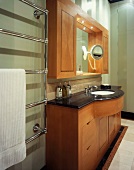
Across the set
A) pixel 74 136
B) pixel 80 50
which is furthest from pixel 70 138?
pixel 80 50

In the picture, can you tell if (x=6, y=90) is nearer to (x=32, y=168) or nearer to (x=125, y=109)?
(x=32, y=168)

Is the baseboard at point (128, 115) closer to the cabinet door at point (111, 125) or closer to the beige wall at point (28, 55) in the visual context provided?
the cabinet door at point (111, 125)

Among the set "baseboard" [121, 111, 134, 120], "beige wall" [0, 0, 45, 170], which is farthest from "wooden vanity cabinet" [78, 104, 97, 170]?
"baseboard" [121, 111, 134, 120]

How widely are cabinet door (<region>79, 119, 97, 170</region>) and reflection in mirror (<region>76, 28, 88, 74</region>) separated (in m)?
0.94

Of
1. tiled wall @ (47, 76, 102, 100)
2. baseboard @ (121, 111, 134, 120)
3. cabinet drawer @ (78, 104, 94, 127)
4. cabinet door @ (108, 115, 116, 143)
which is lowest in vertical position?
baseboard @ (121, 111, 134, 120)

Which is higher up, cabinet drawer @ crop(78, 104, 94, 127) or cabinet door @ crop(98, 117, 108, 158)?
cabinet drawer @ crop(78, 104, 94, 127)

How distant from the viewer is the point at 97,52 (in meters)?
2.64

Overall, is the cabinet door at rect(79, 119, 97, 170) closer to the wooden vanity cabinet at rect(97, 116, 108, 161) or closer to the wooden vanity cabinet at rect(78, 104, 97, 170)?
the wooden vanity cabinet at rect(78, 104, 97, 170)

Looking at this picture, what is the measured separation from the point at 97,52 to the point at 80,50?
0.41 meters

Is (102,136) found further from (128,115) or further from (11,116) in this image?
(128,115)

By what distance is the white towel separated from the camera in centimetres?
93

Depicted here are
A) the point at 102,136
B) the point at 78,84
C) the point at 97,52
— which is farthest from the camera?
the point at 97,52

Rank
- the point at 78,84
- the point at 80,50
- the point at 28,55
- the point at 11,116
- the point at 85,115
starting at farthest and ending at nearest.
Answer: the point at 80,50
the point at 78,84
the point at 85,115
the point at 28,55
the point at 11,116

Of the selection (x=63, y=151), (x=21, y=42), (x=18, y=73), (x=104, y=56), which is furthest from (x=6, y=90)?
(x=104, y=56)
